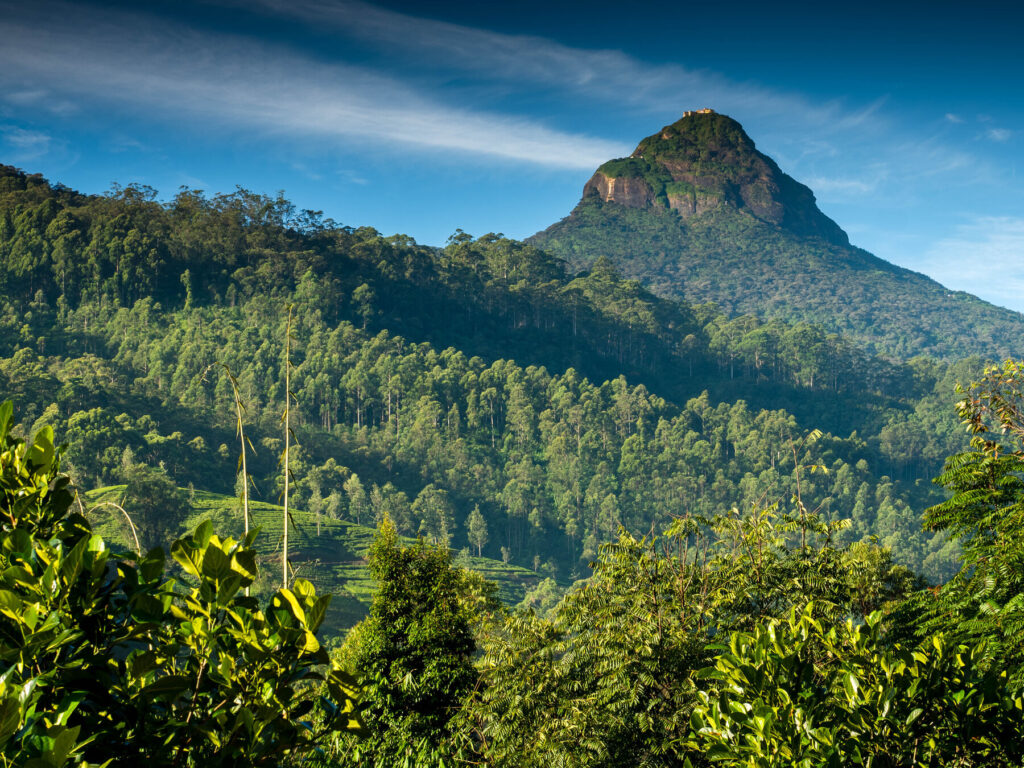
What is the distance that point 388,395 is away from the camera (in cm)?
7888

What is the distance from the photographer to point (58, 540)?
7.02 feet

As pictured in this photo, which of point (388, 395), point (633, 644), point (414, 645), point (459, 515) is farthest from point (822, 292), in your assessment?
point (633, 644)

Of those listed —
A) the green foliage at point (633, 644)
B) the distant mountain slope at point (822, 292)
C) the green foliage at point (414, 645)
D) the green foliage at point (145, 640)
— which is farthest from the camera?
the distant mountain slope at point (822, 292)

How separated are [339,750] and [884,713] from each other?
4497mm

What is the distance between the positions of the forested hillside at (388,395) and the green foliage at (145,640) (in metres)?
57.1

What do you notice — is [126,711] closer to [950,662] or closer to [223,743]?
[223,743]

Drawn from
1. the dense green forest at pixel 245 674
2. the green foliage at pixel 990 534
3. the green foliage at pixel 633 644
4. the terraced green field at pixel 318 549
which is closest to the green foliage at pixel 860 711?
the dense green forest at pixel 245 674

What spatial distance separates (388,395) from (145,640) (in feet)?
254

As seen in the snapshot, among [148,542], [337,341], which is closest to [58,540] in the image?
[148,542]

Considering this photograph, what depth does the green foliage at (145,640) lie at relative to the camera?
2000 mm

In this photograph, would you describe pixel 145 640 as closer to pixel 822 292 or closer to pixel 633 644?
pixel 633 644

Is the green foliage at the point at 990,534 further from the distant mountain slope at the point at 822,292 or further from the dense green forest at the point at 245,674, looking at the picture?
the distant mountain slope at the point at 822,292

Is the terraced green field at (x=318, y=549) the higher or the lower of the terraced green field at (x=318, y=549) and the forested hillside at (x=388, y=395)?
the lower

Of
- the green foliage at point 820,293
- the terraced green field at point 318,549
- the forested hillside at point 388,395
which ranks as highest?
the green foliage at point 820,293
